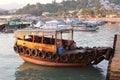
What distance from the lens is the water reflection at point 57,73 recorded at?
23828 mm

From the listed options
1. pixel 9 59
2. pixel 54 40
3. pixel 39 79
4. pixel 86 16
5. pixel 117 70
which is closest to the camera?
pixel 117 70

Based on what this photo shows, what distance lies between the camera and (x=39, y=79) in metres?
23.5

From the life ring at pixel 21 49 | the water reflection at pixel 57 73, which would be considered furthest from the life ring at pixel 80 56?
the life ring at pixel 21 49

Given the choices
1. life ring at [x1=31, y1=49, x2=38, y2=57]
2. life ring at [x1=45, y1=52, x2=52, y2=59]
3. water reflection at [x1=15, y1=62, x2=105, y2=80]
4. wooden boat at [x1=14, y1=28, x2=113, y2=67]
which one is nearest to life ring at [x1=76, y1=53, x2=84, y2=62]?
wooden boat at [x1=14, y1=28, x2=113, y2=67]

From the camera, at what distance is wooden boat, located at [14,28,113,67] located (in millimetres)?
25609

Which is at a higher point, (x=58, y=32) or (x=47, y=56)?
(x=58, y=32)

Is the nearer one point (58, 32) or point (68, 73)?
point (68, 73)

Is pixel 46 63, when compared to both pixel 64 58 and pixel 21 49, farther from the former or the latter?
pixel 21 49

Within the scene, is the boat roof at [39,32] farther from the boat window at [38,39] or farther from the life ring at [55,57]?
the life ring at [55,57]

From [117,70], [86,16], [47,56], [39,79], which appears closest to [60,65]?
[47,56]

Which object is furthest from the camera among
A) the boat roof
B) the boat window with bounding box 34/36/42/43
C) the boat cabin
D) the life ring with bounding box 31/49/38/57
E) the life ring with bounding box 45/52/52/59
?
the boat window with bounding box 34/36/42/43

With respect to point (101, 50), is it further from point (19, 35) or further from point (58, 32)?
point (19, 35)

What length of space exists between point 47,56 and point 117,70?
10.1m

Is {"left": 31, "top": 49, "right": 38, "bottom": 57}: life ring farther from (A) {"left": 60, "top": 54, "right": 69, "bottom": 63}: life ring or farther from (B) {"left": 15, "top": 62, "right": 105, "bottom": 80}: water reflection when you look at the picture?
(A) {"left": 60, "top": 54, "right": 69, "bottom": 63}: life ring
